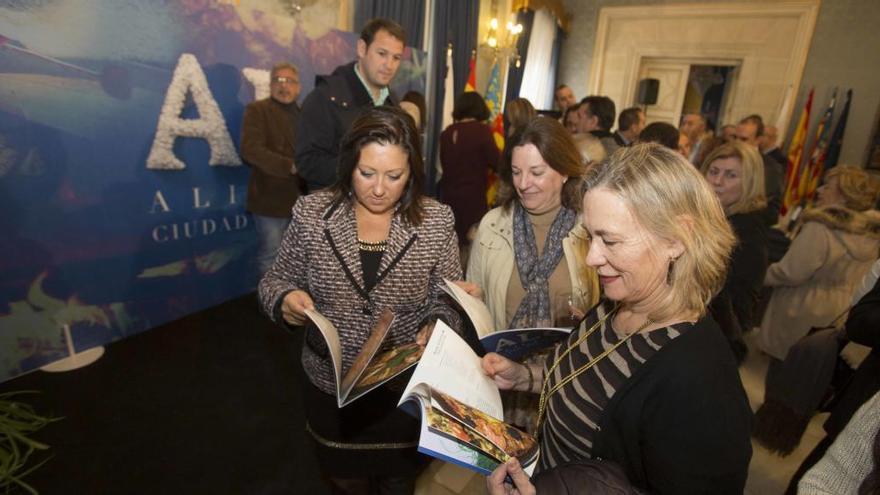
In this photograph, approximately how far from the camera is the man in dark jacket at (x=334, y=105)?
2473 millimetres

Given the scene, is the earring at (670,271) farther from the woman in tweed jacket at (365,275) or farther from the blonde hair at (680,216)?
the woman in tweed jacket at (365,275)

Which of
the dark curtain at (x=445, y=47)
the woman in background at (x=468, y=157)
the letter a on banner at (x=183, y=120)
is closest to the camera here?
the letter a on banner at (x=183, y=120)

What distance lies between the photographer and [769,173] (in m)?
4.02

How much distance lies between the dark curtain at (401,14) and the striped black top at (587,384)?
4.27m

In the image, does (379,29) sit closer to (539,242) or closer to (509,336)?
(539,242)

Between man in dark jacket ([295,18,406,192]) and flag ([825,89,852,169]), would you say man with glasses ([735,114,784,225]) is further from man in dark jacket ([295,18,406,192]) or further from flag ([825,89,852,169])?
flag ([825,89,852,169])

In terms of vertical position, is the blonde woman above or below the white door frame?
below

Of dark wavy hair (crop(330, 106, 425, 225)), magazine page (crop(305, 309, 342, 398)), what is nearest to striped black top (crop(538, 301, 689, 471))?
magazine page (crop(305, 309, 342, 398))

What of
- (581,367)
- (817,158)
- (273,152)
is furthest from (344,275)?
(817,158)

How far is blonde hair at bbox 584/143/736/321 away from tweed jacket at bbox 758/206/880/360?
85.5 inches

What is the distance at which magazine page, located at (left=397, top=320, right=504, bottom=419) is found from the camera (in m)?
1.00

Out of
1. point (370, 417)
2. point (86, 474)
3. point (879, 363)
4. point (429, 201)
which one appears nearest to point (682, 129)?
point (879, 363)

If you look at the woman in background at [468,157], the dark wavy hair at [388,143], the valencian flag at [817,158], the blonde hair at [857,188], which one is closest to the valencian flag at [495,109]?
the woman in background at [468,157]

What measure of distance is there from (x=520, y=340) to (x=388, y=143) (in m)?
0.75
